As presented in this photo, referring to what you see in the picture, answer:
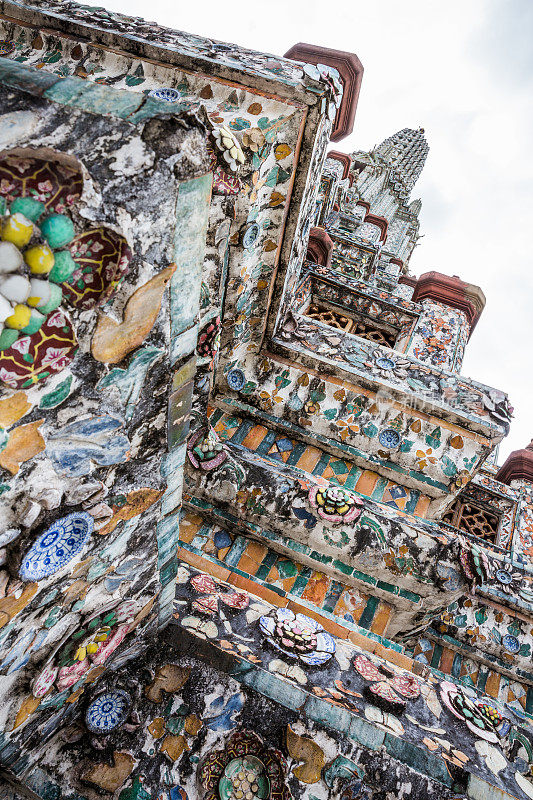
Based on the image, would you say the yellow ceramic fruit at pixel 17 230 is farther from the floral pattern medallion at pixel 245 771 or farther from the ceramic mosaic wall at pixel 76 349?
the floral pattern medallion at pixel 245 771

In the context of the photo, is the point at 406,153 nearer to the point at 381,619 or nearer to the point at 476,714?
the point at 381,619

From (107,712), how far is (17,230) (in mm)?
1727

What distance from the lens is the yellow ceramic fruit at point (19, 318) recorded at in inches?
35.9

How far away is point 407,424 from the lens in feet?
12.4

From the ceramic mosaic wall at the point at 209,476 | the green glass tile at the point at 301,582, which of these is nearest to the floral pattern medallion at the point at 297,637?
the ceramic mosaic wall at the point at 209,476

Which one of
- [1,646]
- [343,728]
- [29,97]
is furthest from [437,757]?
[29,97]

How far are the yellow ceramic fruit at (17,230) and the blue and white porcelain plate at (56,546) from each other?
2.17ft

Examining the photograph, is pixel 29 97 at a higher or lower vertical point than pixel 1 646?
higher

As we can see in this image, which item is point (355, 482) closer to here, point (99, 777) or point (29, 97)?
point (99, 777)

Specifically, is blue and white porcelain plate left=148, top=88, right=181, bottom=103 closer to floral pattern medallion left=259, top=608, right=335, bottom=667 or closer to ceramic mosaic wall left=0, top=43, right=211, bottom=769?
ceramic mosaic wall left=0, top=43, right=211, bottom=769

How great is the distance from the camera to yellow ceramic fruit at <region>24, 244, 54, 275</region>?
91 centimetres

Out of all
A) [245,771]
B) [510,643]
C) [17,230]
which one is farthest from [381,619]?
[17,230]

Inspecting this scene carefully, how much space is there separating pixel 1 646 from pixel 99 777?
0.86m

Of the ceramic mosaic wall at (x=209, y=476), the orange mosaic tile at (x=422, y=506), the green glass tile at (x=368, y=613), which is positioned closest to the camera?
the ceramic mosaic wall at (x=209, y=476)
